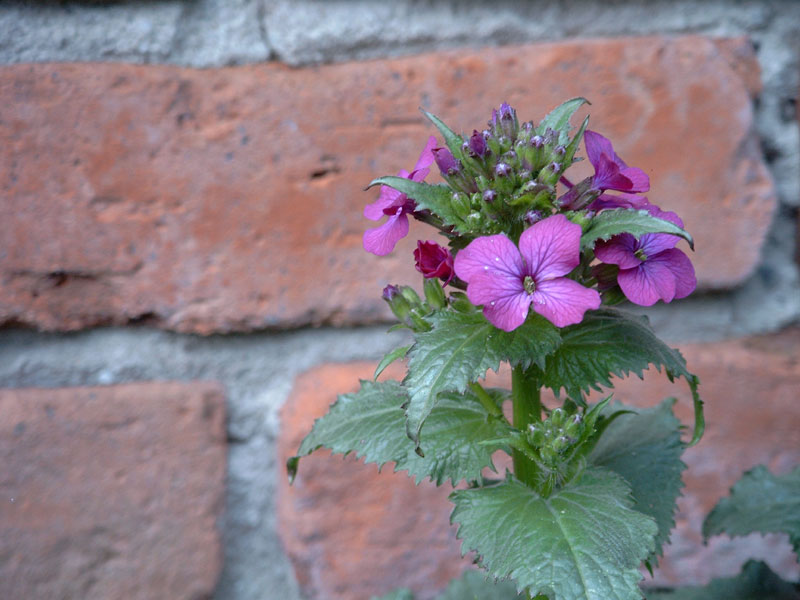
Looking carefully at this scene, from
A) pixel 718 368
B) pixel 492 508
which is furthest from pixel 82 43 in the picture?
pixel 718 368

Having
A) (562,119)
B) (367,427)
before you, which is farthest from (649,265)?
(367,427)

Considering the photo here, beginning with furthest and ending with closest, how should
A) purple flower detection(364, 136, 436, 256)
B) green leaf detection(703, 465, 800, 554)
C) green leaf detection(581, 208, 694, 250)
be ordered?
green leaf detection(703, 465, 800, 554) < purple flower detection(364, 136, 436, 256) < green leaf detection(581, 208, 694, 250)

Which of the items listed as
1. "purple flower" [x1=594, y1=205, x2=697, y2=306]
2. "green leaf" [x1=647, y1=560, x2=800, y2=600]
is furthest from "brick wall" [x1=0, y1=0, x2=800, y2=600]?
"purple flower" [x1=594, y1=205, x2=697, y2=306]

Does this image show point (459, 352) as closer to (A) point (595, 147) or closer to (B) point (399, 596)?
(A) point (595, 147)

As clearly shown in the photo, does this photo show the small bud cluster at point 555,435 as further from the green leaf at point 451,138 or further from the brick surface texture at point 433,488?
the brick surface texture at point 433,488

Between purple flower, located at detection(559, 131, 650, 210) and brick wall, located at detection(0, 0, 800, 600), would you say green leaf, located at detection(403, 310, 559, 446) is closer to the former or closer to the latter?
purple flower, located at detection(559, 131, 650, 210)

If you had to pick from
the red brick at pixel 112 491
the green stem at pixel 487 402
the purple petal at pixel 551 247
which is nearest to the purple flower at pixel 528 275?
the purple petal at pixel 551 247

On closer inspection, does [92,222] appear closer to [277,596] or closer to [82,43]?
[82,43]
